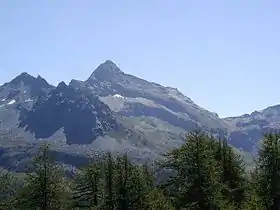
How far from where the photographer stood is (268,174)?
5569cm

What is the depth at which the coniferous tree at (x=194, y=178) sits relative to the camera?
48.9 metres

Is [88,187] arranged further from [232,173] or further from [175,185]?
[232,173]

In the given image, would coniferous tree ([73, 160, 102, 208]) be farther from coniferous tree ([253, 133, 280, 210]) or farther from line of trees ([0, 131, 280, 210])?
coniferous tree ([253, 133, 280, 210])

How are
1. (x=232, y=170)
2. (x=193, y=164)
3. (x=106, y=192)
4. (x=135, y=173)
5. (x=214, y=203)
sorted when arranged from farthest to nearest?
(x=232, y=170), (x=106, y=192), (x=135, y=173), (x=193, y=164), (x=214, y=203)

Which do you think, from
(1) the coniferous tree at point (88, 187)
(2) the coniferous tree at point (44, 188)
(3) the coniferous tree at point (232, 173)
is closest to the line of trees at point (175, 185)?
(2) the coniferous tree at point (44, 188)

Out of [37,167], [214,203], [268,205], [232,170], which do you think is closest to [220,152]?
[232,170]

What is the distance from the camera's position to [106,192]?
5950cm

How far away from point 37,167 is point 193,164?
17.4 m

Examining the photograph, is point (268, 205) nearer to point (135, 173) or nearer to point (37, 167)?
point (135, 173)

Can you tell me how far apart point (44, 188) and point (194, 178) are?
16.1m

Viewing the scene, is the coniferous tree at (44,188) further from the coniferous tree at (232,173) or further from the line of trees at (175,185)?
the coniferous tree at (232,173)

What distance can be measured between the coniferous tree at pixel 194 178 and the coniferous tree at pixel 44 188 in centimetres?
1172

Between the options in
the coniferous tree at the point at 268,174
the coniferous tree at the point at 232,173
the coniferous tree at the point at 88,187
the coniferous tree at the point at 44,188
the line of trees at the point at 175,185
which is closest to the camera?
the line of trees at the point at 175,185

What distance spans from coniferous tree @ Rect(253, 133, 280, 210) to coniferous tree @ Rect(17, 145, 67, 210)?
21.2 meters
